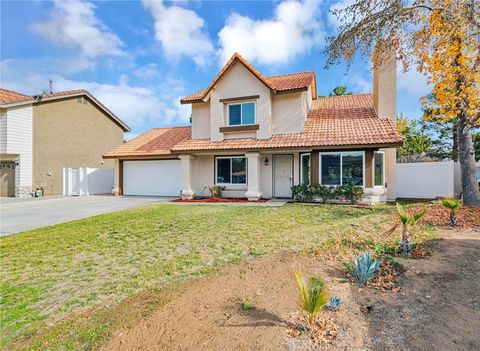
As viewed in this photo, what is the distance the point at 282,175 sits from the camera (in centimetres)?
1630

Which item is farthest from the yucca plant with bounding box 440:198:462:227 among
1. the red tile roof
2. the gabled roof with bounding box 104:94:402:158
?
the red tile roof

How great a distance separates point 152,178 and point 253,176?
8400 millimetres

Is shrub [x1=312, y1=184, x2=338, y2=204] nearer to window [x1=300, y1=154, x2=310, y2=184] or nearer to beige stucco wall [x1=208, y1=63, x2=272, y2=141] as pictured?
window [x1=300, y1=154, x2=310, y2=184]

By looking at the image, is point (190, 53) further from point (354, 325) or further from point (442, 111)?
point (354, 325)

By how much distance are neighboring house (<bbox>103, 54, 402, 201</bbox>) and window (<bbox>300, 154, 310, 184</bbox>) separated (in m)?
0.06

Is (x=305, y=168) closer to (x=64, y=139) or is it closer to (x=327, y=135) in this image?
(x=327, y=135)

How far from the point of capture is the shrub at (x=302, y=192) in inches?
566

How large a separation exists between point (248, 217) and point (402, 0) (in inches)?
437

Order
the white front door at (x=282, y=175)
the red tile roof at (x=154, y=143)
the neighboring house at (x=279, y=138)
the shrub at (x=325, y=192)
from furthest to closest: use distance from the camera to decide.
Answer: the red tile roof at (x=154, y=143) < the white front door at (x=282, y=175) < the neighboring house at (x=279, y=138) < the shrub at (x=325, y=192)

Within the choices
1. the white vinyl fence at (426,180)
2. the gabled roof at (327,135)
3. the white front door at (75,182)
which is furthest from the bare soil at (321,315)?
the white front door at (75,182)

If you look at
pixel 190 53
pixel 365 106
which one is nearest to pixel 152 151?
pixel 190 53

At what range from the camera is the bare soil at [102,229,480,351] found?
304cm

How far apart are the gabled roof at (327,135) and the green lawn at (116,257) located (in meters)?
3.97

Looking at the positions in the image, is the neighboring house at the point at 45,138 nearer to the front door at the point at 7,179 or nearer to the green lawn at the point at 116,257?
→ the front door at the point at 7,179
